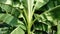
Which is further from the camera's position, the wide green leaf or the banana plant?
the wide green leaf

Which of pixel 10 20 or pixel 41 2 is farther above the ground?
pixel 41 2

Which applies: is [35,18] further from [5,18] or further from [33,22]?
[5,18]

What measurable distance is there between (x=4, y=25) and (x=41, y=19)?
1008 millimetres

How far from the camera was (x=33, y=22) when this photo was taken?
4.19m

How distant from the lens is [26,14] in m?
4.18

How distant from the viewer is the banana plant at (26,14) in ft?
13.1

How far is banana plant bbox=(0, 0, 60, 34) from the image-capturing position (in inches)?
158

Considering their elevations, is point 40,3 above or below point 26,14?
above

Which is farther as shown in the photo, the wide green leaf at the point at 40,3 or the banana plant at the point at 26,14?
the wide green leaf at the point at 40,3

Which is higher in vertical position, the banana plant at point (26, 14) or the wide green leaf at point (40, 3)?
the wide green leaf at point (40, 3)

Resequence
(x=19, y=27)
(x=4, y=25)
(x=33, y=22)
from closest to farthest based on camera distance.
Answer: (x=19, y=27), (x=33, y=22), (x=4, y=25)

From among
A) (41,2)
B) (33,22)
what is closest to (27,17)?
(33,22)

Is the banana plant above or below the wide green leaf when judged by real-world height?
below

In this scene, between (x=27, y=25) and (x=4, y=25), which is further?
(x=4, y=25)
